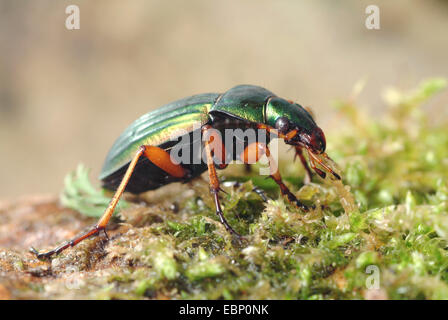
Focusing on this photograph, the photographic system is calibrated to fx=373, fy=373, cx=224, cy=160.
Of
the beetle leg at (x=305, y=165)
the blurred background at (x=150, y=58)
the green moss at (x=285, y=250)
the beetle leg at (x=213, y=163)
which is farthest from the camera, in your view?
the blurred background at (x=150, y=58)

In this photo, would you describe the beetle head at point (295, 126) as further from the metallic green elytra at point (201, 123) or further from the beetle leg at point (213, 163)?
the beetle leg at point (213, 163)

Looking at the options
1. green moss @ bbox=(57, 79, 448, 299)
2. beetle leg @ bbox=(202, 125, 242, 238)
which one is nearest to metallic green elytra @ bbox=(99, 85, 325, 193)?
beetle leg @ bbox=(202, 125, 242, 238)

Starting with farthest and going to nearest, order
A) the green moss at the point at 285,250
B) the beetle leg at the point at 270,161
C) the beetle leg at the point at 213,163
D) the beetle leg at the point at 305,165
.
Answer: the beetle leg at the point at 305,165 → the beetle leg at the point at 270,161 → the beetle leg at the point at 213,163 → the green moss at the point at 285,250

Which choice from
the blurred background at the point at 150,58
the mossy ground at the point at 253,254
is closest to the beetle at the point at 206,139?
the mossy ground at the point at 253,254

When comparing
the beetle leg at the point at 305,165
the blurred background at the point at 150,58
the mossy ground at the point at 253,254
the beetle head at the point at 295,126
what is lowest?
the mossy ground at the point at 253,254

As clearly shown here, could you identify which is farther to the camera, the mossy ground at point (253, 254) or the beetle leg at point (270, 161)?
the beetle leg at point (270, 161)

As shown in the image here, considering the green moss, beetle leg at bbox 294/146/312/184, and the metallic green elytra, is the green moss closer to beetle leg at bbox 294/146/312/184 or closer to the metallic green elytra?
beetle leg at bbox 294/146/312/184
